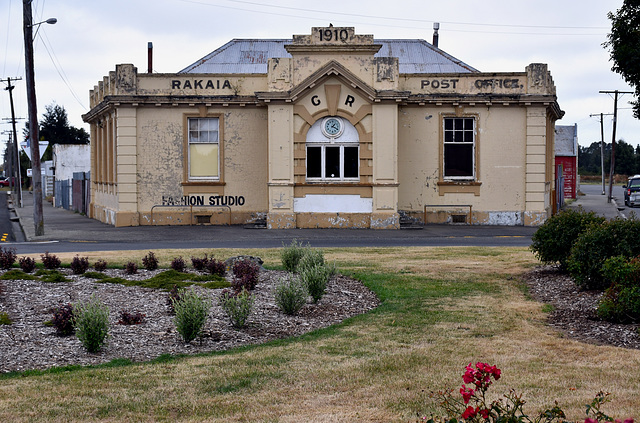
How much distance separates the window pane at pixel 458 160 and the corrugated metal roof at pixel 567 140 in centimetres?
3307

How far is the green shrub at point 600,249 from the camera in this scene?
36.0 feet

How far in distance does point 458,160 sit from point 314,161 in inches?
213

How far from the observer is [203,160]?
1098 inches

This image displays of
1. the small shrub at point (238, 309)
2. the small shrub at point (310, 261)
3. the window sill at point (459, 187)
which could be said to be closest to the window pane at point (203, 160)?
the window sill at point (459, 187)

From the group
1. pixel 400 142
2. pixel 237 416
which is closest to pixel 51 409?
pixel 237 416

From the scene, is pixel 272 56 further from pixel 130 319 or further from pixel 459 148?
pixel 130 319

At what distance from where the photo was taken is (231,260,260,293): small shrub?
451 inches

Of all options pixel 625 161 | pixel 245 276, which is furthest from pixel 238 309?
pixel 625 161

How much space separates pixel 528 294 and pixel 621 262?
7.31ft

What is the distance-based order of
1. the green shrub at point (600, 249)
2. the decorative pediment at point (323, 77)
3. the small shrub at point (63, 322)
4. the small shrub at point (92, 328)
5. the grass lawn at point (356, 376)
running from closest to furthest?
the grass lawn at point (356, 376) → the small shrub at point (92, 328) → the small shrub at point (63, 322) → the green shrub at point (600, 249) → the decorative pediment at point (323, 77)

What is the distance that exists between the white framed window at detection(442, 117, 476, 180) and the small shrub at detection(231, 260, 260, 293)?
639 inches

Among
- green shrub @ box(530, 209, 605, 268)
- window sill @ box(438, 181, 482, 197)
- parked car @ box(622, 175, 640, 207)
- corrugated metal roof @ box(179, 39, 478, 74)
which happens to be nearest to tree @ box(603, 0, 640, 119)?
green shrub @ box(530, 209, 605, 268)

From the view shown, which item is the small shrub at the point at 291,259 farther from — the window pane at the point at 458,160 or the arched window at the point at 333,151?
the window pane at the point at 458,160

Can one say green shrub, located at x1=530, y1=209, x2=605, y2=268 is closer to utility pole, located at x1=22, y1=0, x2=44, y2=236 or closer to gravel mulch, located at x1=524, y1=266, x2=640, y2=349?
gravel mulch, located at x1=524, y1=266, x2=640, y2=349
